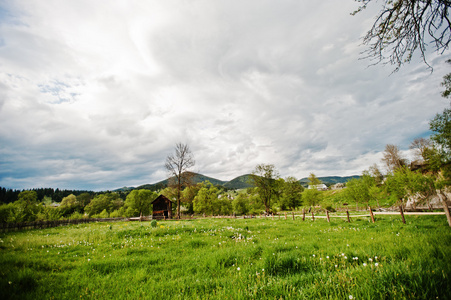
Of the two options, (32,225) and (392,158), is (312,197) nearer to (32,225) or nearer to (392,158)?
(392,158)

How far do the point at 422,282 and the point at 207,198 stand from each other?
6472 cm

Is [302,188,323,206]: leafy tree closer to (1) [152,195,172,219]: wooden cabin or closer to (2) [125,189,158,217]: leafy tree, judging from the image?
(1) [152,195,172,219]: wooden cabin

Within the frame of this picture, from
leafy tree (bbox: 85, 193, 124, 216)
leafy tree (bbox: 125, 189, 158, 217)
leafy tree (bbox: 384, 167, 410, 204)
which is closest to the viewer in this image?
leafy tree (bbox: 384, 167, 410, 204)

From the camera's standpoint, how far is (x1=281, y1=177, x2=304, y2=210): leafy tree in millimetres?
74938

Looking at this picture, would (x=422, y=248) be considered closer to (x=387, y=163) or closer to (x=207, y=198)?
(x=207, y=198)

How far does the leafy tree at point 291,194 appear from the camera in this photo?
7494 centimetres

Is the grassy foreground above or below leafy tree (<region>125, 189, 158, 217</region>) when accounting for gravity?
above

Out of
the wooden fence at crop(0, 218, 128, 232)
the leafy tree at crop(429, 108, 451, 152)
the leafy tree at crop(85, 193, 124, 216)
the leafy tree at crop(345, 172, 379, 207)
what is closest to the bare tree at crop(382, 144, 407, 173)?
the leafy tree at crop(345, 172, 379, 207)

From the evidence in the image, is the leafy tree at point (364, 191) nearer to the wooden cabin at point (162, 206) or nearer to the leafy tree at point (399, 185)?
the leafy tree at point (399, 185)

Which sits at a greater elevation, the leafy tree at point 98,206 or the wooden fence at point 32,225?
the wooden fence at point 32,225

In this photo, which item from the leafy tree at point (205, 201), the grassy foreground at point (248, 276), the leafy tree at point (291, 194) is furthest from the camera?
the leafy tree at point (291, 194)

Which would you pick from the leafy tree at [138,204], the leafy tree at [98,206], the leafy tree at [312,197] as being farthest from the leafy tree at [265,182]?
the leafy tree at [98,206]

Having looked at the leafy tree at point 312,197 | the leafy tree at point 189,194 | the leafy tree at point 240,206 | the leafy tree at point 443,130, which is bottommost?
the leafy tree at point 240,206

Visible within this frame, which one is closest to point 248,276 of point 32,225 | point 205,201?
point 32,225
